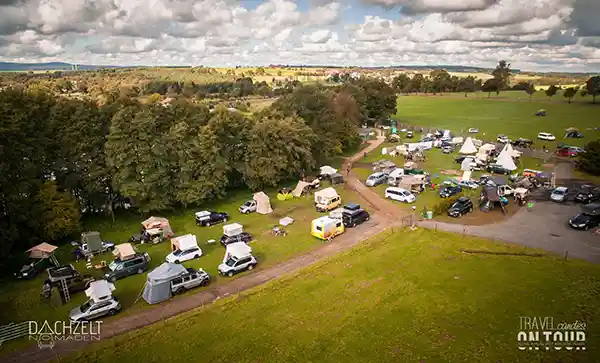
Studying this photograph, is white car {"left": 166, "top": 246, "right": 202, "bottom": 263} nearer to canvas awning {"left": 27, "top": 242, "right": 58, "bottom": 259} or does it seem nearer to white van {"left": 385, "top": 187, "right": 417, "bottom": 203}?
canvas awning {"left": 27, "top": 242, "right": 58, "bottom": 259}

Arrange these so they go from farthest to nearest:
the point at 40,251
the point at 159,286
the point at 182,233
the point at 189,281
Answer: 1. the point at 182,233
2. the point at 40,251
3. the point at 189,281
4. the point at 159,286

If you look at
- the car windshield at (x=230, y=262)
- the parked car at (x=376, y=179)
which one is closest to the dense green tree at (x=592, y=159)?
the parked car at (x=376, y=179)

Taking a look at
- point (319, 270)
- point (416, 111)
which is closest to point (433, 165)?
point (319, 270)

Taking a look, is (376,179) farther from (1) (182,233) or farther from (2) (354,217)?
(1) (182,233)

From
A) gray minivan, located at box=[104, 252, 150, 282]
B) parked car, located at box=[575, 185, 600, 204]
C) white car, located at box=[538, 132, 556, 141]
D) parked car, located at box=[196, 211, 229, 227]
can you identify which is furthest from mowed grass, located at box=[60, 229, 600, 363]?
white car, located at box=[538, 132, 556, 141]

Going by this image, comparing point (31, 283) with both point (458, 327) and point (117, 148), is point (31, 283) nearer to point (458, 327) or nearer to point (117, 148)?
point (117, 148)

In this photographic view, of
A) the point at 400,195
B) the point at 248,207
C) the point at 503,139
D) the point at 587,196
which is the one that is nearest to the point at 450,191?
the point at 400,195

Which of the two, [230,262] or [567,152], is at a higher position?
[567,152]
